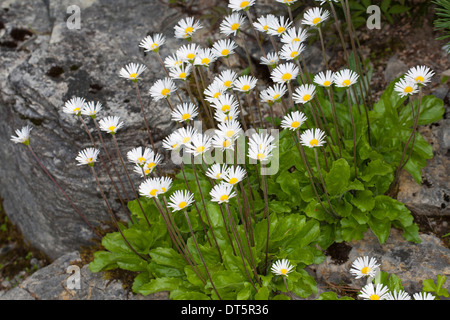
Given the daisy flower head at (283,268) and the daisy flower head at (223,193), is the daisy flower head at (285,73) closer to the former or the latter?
the daisy flower head at (223,193)

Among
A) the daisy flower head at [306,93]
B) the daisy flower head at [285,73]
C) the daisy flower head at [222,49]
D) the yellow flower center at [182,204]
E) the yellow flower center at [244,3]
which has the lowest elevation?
the yellow flower center at [182,204]

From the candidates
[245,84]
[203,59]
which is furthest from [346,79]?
[203,59]

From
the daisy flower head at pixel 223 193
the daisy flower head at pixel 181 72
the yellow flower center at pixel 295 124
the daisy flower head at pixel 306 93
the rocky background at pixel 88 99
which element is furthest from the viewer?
the rocky background at pixel 88 99

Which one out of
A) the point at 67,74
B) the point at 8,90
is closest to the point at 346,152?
the point at 67,74

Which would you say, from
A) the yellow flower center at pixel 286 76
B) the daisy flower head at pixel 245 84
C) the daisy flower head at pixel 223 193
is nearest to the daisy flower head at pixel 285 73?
the yellow flower center at pixel 286 76

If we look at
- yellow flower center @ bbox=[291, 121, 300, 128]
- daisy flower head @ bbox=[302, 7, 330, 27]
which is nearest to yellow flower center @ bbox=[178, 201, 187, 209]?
yellow flower center @ bbox=[291, 121, 300, 128]

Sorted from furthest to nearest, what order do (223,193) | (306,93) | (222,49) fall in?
1. (222,49)
2. (306,93)
3. (223,193)

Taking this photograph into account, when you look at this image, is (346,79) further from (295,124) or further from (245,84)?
(245,84)

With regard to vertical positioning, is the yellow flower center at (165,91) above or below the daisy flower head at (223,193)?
above
